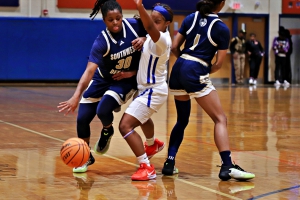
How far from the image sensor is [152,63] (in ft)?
20.7

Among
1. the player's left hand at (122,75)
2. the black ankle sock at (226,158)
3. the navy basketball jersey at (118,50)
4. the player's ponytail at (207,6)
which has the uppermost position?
the player's ponytail at (207,6)

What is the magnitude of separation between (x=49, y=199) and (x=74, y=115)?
772 cm

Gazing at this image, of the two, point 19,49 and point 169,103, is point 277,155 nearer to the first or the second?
point 169,103

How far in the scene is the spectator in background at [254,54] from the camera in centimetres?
2727

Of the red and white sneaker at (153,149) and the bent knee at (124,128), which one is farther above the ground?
the bent knee at (124,128)

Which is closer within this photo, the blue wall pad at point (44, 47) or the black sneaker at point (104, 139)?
the black sneaker at point (104, 139)

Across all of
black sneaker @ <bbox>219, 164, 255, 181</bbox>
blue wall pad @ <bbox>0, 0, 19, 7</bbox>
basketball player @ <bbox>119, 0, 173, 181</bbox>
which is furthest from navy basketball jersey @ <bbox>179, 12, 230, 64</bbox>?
blue wall pad @ <bbox>0, 0, 19, 7</bbox>

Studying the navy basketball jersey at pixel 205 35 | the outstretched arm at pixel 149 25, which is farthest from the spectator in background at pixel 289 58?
the outstretched arm at pixel 149 25

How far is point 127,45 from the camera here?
651 cm

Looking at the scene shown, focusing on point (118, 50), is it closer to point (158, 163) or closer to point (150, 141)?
point (150, 141)

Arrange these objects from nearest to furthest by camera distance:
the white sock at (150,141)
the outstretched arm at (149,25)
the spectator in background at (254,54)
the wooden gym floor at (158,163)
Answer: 1. the wooden gym floor at (158,163)
2. the outstretched arm at (149,25)
3. the white sock at (150,141)
4. the spectator in background at (254,54)

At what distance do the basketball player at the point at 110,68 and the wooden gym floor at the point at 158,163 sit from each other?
1.98 feet

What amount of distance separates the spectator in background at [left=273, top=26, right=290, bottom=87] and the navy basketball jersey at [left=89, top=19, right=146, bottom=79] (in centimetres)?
2156

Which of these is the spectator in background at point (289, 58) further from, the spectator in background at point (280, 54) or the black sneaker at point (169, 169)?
the black sneaker at point (169, 169)
